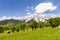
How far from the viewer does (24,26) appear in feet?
434

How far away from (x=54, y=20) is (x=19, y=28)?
102ft

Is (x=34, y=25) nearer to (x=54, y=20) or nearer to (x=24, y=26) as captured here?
(x=24, y=26)

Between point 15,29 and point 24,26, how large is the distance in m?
11.2

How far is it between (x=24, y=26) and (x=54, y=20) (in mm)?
28026

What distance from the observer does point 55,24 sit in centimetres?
11819

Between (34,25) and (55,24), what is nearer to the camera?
(55,24)

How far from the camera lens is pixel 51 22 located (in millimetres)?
122562

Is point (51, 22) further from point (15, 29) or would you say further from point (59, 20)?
point (15, 29)

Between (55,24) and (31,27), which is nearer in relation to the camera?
(55,24)

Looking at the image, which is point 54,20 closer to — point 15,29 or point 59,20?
point 59,20

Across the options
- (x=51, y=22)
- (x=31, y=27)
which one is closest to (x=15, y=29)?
(x=31, y=27)

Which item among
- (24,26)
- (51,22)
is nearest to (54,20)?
(51,22)

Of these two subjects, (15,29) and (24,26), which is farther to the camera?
(24,26)

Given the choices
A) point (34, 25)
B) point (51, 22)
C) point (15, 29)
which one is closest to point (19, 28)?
point (15, 29)
